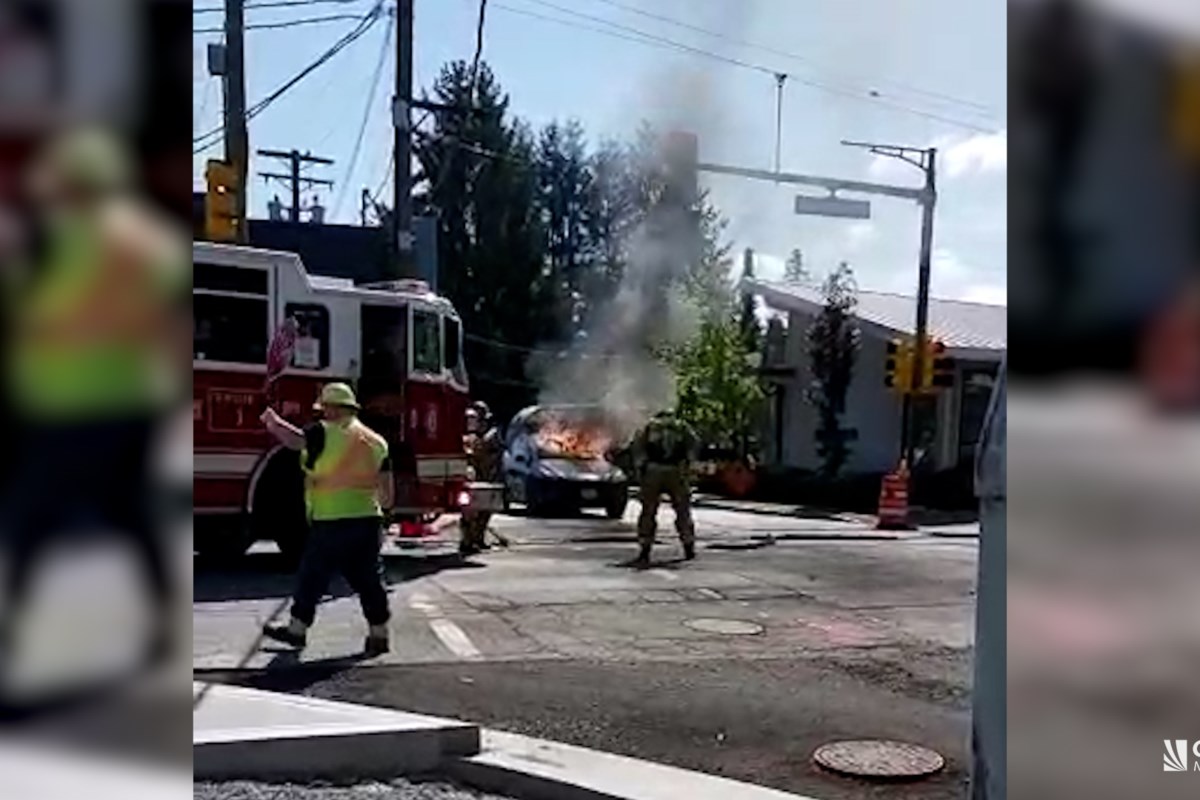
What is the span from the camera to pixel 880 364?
29.8ft

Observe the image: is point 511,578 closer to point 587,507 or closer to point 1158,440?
point 587,507

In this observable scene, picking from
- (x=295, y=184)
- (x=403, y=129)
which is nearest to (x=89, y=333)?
(x=295, y=184)

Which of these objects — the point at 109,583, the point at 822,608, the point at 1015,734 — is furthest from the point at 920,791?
the point at 822,608

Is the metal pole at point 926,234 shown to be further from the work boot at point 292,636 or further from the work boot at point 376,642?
the work boot at point 292,636

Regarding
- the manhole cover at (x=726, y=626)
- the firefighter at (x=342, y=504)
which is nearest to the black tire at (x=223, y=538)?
the firefighter at (x=342, y=504)

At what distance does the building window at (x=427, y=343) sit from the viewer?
673cm

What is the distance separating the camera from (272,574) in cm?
679

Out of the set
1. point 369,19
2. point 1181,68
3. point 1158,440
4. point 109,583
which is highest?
point 369,19

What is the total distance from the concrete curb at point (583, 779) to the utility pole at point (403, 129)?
6.46 feet

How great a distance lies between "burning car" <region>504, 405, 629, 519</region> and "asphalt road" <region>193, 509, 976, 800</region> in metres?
0.38

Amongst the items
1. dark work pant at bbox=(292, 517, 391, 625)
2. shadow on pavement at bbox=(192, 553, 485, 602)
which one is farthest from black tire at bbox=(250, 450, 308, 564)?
dark work pant at bbox=(292, 517, 391, 625)

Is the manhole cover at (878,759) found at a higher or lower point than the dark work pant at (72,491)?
lower

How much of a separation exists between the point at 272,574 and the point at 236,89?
3.68 m

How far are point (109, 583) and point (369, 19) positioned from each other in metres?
2.24
